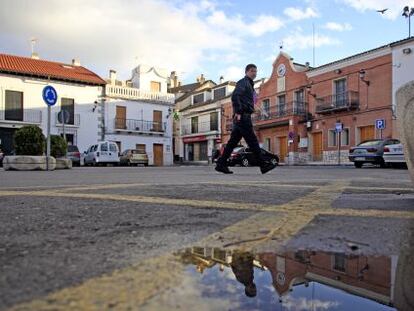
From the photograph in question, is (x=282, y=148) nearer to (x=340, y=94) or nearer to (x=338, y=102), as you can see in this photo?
(x=338, y=102)

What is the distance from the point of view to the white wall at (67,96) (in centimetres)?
3020

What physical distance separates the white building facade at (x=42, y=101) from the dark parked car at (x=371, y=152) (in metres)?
20.9

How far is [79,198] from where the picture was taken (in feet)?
12.4

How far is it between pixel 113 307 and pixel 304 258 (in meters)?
0.91

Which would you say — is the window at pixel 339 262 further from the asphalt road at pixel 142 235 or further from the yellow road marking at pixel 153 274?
the yellow road marking at pixel 153 274

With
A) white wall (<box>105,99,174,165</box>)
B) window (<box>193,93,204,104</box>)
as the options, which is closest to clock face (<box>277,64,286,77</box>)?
white wall (<box>105,99,174,165</box>)

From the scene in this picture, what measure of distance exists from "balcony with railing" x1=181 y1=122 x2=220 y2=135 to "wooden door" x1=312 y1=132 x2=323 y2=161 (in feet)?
44.1

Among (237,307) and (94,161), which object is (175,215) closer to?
(237,307)

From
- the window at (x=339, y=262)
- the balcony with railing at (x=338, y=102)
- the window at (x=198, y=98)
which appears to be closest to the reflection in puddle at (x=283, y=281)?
the window at (x=339, y=262)

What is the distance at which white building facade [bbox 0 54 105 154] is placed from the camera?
1177 inches

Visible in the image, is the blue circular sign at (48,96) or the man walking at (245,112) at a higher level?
the blue circular sign at (48,96)

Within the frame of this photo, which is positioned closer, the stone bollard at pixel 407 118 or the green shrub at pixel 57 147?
the stone bollard at pixel 407 118

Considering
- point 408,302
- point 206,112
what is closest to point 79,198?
point 408,302

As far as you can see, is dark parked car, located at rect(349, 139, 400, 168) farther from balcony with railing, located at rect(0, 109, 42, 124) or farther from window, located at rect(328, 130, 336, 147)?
balcony with railing, located at rect(0, 109, 42, 124)
